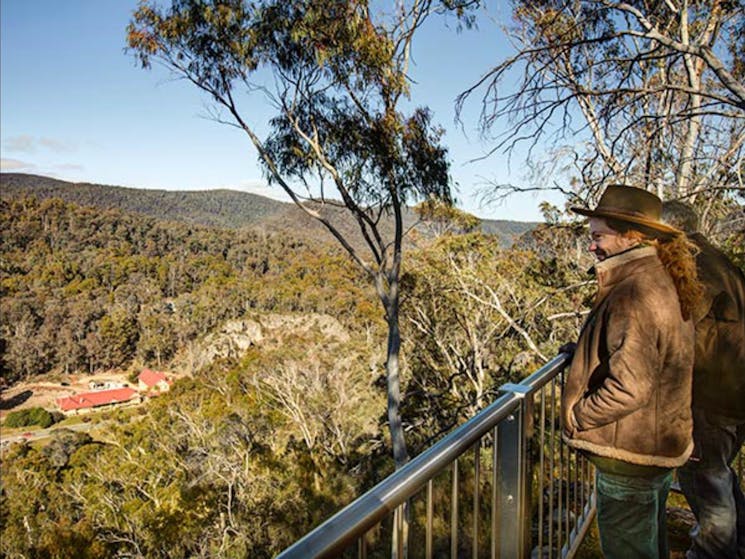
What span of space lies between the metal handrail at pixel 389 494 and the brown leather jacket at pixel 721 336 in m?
0.79

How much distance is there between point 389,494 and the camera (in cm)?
79

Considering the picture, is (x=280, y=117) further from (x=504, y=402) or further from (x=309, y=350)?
(x=309, y=350)

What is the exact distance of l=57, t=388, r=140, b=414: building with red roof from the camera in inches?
1564

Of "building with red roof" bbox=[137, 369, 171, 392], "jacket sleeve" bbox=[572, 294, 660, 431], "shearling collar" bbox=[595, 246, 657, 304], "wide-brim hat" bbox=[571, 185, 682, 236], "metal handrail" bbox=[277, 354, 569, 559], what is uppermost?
"wide-brim hat" bbox=[571, 185, 682, 236]

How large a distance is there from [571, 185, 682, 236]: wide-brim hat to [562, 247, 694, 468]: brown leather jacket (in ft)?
0.25

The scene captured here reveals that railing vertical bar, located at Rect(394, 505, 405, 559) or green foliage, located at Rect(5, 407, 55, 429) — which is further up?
railing vertical bar, located at Rect(394, 505, 405, 559)

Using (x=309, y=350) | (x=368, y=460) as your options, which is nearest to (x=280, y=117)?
(x=368, y=460)

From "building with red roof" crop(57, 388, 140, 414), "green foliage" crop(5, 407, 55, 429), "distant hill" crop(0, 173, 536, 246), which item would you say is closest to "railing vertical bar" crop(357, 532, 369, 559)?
"building with red roof" crop(57, 388, 140, 414)

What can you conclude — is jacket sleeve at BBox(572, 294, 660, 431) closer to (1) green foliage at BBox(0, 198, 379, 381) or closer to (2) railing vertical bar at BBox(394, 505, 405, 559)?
(2) railing vertical bar at BBox(394, 505, 405, 559)

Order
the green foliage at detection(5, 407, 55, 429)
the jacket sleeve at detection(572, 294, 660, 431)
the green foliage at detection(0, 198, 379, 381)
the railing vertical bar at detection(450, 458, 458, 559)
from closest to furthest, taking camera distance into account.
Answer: the railing vertical bar at detection(450, 458, 458, 559) → the jacket sleeve at detection(572, 294, 660, 431) → the green foliage at detection(5, 407, 55, 429) → the green foliage at detection(0, 198, 379, 381)

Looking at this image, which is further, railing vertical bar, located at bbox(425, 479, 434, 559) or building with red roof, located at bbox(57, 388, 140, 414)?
building with red roof, located at bbox(57, 388, 140, 414)

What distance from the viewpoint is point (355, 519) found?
699 millimetres

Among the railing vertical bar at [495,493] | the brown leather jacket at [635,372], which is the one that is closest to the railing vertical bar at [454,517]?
the railing vertical bar at [495,493]

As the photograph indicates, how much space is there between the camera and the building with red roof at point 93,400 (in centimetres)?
3972
